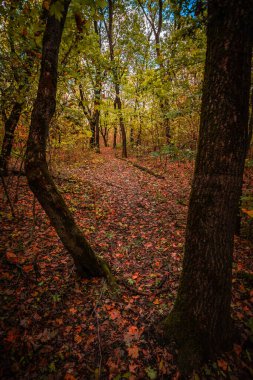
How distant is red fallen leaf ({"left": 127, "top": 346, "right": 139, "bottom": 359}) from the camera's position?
2.54 metres

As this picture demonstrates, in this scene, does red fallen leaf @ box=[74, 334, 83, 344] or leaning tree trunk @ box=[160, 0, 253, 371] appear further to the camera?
red fallen leaf @ box=[74, 334, 83, 344]

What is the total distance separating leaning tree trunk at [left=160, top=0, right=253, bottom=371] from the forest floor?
413mm

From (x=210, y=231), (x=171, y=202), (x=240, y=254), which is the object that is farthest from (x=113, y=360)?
(x=171, y=202)

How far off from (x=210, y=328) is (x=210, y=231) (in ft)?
4.47

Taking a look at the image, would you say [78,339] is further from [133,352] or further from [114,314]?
[133,352]

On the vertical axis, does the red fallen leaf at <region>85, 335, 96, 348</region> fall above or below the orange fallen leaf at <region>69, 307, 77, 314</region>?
below

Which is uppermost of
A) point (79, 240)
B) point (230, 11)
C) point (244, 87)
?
point (230, 11)

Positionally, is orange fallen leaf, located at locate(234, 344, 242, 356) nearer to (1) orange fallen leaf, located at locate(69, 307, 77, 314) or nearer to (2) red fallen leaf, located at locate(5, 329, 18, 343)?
(1) orange fallen leaf, located at locate(69, 307, 77, 314)

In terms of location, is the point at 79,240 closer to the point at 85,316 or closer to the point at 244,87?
the point at 85,316

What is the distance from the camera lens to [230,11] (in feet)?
5.50

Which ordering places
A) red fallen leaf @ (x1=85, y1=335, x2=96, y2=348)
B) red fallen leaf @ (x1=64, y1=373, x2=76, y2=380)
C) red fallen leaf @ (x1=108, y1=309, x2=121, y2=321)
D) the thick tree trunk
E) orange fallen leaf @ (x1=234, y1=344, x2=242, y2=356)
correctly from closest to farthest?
red fallen leaf @ (x1=64, y1=373, x2=76, y2=380) < orange fallen leaf @ (x1=234, y1=344, x2=242, y2=356) < red fallen leaf @ (x1=85, y1=335, x2=96, y2=348) < red fallen leaf @ (x1=108, y1=309, x2=121, y2=321) < the thick tree trunk

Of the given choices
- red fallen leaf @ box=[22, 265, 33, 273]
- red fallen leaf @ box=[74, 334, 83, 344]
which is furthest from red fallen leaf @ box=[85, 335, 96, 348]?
red fallen leaf @ box=[22, 265, 33, 273]

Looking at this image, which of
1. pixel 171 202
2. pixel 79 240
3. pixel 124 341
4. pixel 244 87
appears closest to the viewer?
pixel 244 87

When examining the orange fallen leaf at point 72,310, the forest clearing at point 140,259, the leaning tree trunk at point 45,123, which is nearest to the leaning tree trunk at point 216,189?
the forest clearing at point 140,259
